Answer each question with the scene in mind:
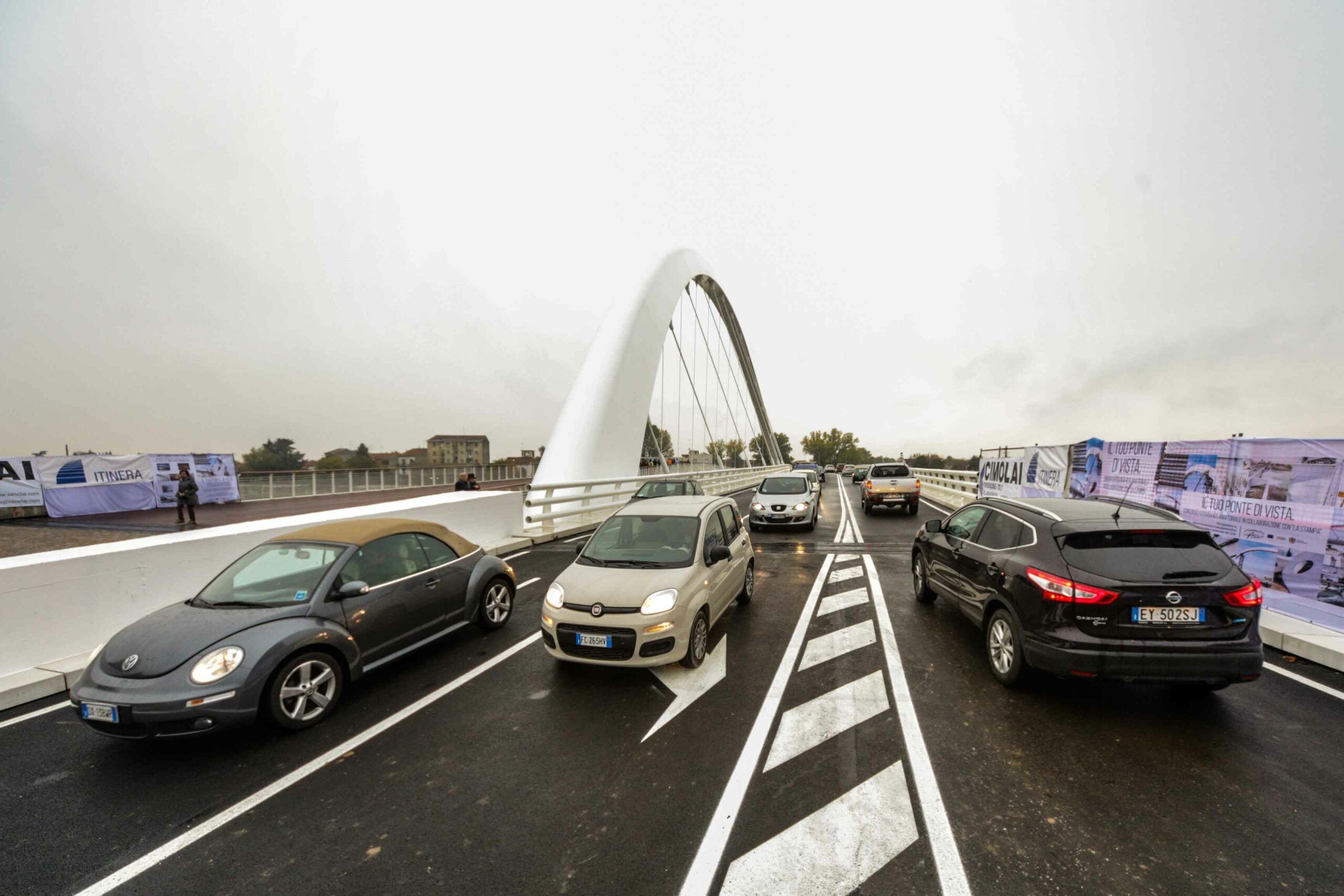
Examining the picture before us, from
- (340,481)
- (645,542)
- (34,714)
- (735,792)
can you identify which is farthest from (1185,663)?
(340,481)

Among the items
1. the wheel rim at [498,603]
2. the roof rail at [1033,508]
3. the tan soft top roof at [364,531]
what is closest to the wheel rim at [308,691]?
the tan soft top roof at [364,531]

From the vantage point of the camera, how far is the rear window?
3896 millimetres

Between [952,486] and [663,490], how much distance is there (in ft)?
51.1

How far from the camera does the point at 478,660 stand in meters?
5.29

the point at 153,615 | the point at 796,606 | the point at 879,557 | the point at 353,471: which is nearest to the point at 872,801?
the point at 796,606

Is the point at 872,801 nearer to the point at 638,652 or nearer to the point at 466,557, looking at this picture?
the point at 638,652

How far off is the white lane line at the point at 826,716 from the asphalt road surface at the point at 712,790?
26 mm

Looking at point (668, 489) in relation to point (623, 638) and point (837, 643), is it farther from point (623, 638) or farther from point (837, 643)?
point (623, 638)

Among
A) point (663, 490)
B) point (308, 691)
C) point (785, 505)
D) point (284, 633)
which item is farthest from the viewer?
point (663, 490)

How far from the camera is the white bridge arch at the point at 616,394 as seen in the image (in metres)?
16.0

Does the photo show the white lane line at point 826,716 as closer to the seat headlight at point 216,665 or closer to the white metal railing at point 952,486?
the seat headlight at point 216,665

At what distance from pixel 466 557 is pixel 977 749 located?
528 cm

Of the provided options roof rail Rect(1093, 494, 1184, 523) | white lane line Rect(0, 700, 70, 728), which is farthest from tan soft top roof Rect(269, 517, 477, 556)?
roof rail Rect(1093, 494, 1184, 523)

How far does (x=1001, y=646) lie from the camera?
4.64m
